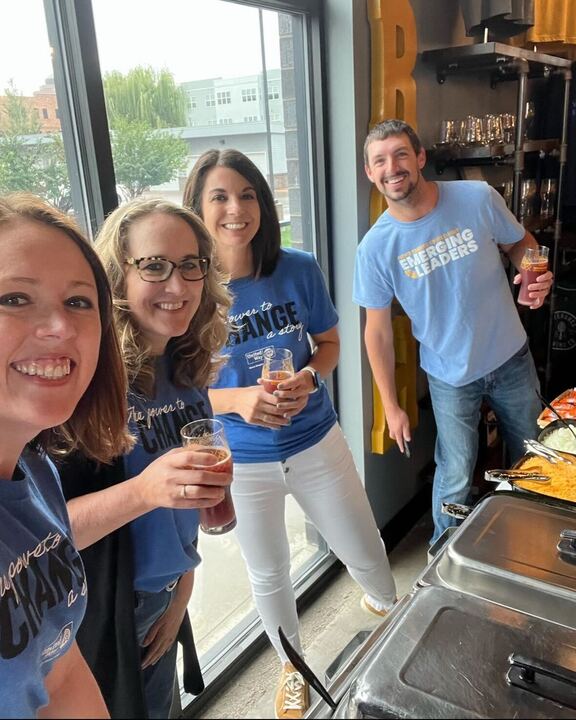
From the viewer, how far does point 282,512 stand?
1877mm

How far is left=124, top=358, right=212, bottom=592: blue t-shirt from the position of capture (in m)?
1.17

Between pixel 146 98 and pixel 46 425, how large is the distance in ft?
4.82

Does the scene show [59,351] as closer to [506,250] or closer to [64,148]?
[64,148]

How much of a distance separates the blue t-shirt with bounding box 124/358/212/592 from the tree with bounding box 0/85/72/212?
1.88ft

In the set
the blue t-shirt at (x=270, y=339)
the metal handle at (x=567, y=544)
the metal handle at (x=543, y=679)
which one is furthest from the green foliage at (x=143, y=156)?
the metal handle at (x=543, y=679)

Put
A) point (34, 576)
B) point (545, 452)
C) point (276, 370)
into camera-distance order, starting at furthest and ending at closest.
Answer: point (276, 370) < point (545, 452) < point (34, 576)

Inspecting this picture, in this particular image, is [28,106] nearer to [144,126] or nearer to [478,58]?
[144,126]

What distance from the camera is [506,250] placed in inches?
91.8

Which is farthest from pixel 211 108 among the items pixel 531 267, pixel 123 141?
pixel 531 267

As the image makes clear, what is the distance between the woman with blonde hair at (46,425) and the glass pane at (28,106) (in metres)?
0.73

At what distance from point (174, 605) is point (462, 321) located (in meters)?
1.44

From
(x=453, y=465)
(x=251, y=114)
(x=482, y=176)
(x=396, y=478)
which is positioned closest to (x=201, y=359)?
(x=251, y=114)

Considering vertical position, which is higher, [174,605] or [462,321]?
[462,321]

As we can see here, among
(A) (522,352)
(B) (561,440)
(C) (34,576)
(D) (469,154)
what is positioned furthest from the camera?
(D) (469,154)
